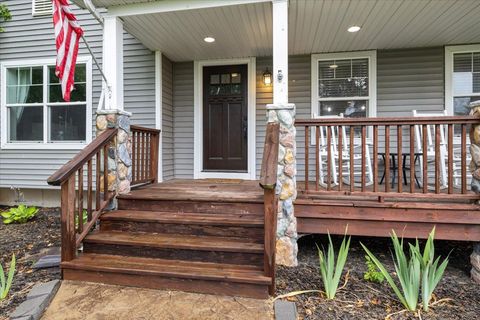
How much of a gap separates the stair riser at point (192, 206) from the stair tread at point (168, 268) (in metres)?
0.63

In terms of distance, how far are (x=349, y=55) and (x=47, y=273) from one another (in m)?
4.94

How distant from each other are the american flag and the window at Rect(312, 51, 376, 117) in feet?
11.4

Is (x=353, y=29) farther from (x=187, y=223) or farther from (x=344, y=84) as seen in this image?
(x=187, y=223)

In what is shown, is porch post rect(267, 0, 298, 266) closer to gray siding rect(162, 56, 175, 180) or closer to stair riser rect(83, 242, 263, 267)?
stair riser rect(83, 242, 263, 267)

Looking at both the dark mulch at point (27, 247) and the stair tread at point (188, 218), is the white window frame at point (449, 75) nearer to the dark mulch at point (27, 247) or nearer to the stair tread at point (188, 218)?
the stair tread at point (188, 218)

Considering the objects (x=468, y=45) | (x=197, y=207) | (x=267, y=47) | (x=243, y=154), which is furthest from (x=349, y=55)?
(x=197, y=207)

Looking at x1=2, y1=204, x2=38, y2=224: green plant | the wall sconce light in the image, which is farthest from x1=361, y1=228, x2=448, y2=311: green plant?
x1=2, y1=204, x2=38, y2=224: green plant

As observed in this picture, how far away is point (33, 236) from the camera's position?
4.01 metres

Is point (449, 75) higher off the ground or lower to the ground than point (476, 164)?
higher

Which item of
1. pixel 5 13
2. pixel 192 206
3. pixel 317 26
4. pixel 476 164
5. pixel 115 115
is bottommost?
pixel 192 206

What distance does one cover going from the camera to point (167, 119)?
5160 mm

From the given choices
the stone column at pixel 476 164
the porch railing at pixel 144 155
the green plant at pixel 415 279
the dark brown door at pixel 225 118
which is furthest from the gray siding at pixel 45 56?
the stone column at pixel 476 164

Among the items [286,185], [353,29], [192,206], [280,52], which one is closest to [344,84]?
[353,29]

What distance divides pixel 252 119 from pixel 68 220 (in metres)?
3.22
